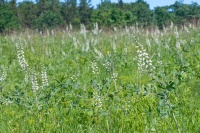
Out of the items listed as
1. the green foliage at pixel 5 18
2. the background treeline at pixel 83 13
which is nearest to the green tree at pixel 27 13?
the background treeline at pixel 83 13

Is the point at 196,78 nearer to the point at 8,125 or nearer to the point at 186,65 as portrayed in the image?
the point at 186,65

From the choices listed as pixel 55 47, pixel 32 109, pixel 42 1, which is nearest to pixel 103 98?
pixel 32 109

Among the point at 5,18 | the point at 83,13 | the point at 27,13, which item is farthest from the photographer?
the point at 83,13

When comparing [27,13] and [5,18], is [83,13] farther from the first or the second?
[5,18]

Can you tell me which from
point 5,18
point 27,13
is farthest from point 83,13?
point 5,18

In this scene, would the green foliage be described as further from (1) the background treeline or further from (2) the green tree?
(2) the green tree

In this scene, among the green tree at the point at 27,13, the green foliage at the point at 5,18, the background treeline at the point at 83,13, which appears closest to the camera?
the green foliage at the point at 5,18

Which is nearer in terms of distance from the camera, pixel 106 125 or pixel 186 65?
pixel 106 125

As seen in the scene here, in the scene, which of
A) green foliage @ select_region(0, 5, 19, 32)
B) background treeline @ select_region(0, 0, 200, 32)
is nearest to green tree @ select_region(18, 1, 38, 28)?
background treeline @ select_region(0, 0, 200, 32)

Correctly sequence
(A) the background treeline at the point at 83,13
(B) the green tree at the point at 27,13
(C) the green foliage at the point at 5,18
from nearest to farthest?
(C) the green foliage at the point at 5,18
(A) the background treeline at the point at 83,13
(B) the green tree at the point at 27,13

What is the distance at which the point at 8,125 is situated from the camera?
3.62 metres

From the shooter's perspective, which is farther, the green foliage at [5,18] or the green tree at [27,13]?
the green tree at [27,13]

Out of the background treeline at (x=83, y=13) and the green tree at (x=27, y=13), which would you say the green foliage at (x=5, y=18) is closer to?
the background treeline at (x=83, y=13)

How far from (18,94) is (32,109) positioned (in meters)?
0.64
